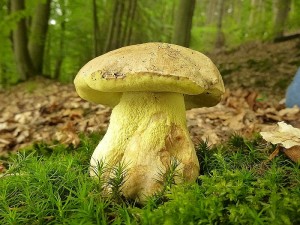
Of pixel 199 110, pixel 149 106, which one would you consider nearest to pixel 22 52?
pixel 199 110

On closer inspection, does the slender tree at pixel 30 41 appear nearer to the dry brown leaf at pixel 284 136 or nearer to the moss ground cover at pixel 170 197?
the moss ground cover at pixel 170 197

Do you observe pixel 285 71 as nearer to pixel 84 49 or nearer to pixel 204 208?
pixel 204 208

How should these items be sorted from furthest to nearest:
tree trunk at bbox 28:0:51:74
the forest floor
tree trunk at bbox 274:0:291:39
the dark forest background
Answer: tree trunk at bbox 274:0:291:39
tree trunk at bbox 28:0:51:74
the dark forest background
the forest floor

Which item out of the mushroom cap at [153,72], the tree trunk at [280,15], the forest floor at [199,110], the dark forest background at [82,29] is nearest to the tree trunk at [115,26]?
the dark forest background at [82,29]

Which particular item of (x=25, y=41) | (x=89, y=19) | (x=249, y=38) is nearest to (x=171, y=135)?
(x=25, y=41)

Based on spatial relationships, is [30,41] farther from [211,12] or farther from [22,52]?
[211,12]

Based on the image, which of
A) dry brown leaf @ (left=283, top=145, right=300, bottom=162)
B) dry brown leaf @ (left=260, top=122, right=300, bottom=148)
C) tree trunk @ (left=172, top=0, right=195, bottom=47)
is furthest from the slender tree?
dry brown leaf @ (left=283, top=145, right=300, bottom=162)

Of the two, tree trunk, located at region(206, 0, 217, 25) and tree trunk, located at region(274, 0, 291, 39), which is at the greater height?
tree trunk, located at region(206, 0, 217, 25)

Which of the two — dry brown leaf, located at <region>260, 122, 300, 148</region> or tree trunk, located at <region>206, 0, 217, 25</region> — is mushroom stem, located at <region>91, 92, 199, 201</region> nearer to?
dry brown leaf, located at <region>260, 122, 300, 148</region>
